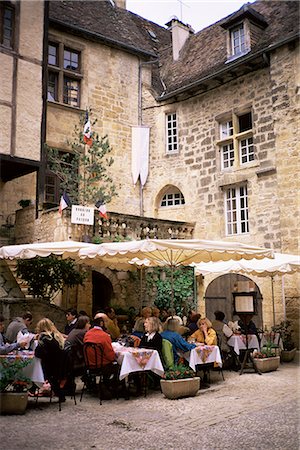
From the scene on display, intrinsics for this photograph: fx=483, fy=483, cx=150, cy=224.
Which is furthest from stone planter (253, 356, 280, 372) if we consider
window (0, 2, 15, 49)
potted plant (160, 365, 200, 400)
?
window (0, 2, 15, 49)

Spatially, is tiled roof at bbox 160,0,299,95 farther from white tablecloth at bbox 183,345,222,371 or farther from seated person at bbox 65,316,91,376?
seated person at bbox 65,316,91,376

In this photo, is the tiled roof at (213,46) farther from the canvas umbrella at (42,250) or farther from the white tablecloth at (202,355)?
the white tablecloth at (202,355)

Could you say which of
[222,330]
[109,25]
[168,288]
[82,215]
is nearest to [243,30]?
[109,25]

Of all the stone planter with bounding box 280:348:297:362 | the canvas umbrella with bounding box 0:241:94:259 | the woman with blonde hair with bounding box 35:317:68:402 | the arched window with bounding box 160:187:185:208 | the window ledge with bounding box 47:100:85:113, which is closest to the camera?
the woman with blonde hair with bounding box 35:317:68:402

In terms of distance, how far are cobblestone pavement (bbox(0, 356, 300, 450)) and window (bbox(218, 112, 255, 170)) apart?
24.9 ft

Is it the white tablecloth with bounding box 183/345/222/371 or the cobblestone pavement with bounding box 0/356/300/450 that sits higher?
the white tablecloth with bounding box 183/345/222/371

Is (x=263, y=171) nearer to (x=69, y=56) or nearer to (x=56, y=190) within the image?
(x=56, y=190)

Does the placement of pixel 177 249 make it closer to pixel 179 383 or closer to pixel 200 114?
pixel 179 383

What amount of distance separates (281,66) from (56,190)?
267 inches

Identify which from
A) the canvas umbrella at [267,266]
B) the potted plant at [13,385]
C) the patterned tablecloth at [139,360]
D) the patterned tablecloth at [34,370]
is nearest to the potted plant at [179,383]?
the patterned tablecloth at [139,360]

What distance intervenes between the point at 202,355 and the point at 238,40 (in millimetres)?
9849

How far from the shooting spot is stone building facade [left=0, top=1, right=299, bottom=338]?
1156 centimetres

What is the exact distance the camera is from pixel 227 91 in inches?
524

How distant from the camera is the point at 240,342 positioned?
26.4 feet
